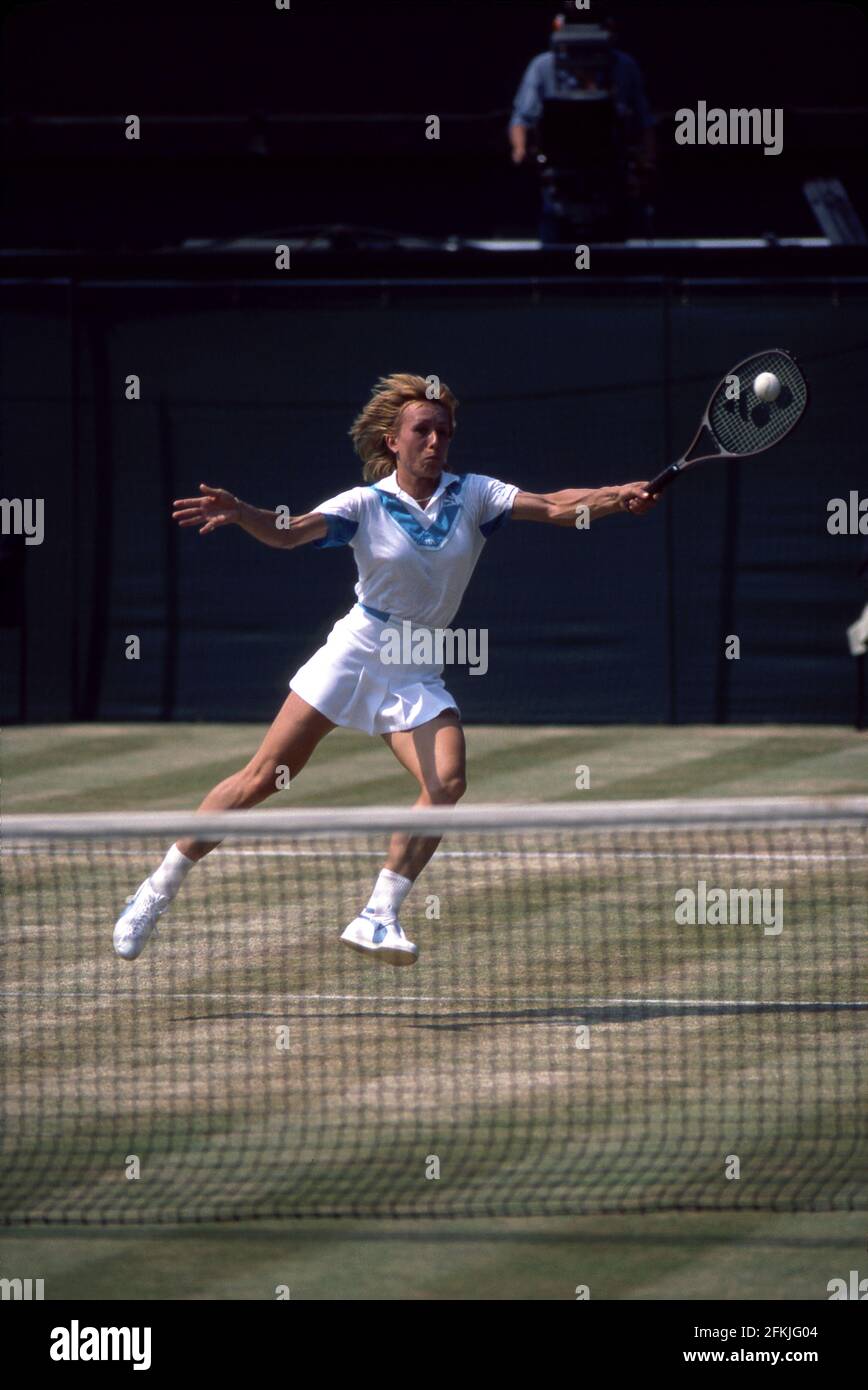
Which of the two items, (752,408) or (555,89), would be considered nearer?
(752,408)

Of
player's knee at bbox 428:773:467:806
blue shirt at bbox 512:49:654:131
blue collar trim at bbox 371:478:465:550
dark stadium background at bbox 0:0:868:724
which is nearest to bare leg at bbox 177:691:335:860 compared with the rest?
player's knee at bbox 428:773:467:806

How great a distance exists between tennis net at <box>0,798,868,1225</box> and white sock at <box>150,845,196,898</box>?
0.34 m

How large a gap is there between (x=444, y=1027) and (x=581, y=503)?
1.69 meters

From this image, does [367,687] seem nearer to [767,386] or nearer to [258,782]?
[258,782]

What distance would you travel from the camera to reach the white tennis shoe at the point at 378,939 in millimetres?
7258

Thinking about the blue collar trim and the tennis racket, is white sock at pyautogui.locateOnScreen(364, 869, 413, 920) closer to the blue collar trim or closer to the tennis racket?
the blue collar trim

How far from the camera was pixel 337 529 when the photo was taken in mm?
7418

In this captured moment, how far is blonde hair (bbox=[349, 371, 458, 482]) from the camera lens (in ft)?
24.7

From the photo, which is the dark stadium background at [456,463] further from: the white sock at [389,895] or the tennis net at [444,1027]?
the white sock at [389,895]

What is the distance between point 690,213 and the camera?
1864 centimetres

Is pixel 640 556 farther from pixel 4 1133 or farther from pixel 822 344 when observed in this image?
pixel 4 1133

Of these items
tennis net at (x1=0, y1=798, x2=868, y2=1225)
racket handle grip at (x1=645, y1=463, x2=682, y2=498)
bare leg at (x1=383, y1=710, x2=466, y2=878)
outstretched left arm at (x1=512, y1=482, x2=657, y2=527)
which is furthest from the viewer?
bare leg at (x1=383, y1=710, x2=466, y2=878)

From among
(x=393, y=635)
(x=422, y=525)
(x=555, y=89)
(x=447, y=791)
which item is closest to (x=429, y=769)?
(x=447, y=791)

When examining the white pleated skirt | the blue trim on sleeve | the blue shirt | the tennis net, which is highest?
the blue shirt
